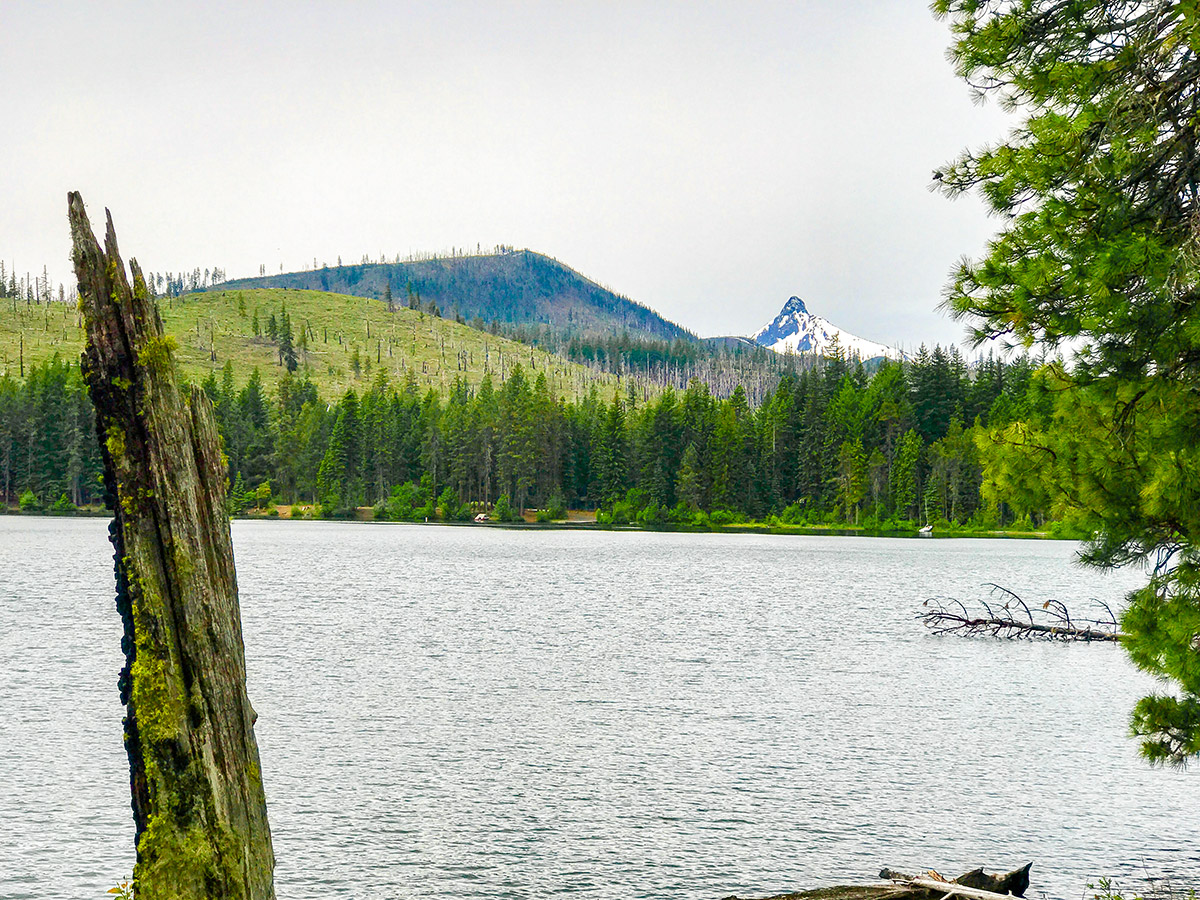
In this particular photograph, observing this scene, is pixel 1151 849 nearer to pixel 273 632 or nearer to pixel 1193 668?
pixel 1193 668

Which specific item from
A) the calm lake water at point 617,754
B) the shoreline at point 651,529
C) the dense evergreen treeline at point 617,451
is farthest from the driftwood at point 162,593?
the dense evergreen treeline at point 617,451

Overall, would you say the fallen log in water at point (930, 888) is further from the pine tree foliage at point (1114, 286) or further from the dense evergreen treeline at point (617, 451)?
the dense evergreen treeline at point (617, 451)

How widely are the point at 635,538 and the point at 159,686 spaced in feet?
323

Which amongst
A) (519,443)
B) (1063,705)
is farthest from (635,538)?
(1063,705)

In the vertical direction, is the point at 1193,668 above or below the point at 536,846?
above

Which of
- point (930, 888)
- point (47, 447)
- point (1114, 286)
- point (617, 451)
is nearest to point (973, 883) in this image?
point (930, 888)

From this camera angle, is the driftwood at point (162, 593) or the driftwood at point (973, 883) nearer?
the driftwood at point (162, 593)

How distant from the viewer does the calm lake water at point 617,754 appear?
41.6 ft

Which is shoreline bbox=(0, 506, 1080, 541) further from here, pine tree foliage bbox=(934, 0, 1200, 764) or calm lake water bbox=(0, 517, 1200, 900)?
pine tree foliage bbox=(934, 0, 1200, 764)

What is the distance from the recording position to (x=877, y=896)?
920 centimetres

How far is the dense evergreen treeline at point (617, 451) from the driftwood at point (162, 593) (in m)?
117

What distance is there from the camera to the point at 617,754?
17891 millimetres

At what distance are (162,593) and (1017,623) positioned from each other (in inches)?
1064

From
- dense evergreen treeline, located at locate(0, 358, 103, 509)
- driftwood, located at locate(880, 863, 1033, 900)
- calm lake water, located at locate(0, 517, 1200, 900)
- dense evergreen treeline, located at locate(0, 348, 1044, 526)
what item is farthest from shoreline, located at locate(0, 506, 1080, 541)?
driftwood, located at locate(880, 863, 1033, 900)
